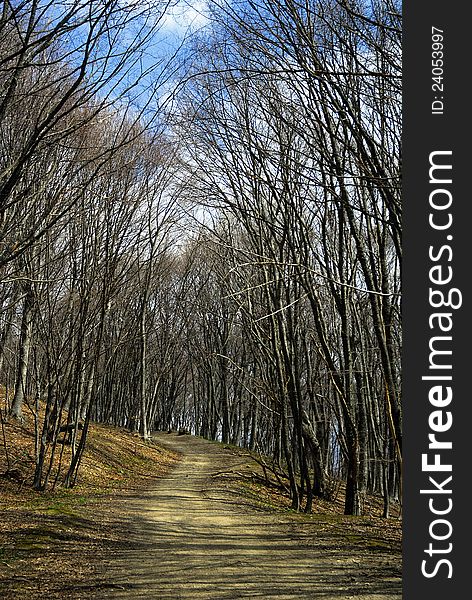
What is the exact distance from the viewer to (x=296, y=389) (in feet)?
35.5

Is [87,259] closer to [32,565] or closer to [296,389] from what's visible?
[296,389]

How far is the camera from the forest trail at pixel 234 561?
17.3ft

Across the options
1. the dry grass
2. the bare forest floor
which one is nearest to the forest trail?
the bare forest floor

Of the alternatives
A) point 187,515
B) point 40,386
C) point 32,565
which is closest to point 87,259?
point 40,386

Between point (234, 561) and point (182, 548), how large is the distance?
0.89m

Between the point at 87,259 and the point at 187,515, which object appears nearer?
the point at 187,515

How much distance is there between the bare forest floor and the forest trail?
1 centimetres

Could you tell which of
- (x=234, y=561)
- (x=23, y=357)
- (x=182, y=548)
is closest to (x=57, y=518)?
(x=182, y=548)

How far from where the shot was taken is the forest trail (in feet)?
17.3

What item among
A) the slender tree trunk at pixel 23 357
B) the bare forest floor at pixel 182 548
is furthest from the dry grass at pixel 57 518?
the slender tree trunk at pixel 23 357

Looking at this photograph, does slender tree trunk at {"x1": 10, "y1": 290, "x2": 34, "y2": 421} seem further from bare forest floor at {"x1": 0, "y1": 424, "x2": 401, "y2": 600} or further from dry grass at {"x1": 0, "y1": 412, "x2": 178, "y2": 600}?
bare forest floor at {"x1": 0, "y1": 424, "x2": 401, "y2": 600}

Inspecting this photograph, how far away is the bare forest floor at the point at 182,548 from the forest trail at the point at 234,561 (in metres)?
0.01

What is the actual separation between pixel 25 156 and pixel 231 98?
6074 mm

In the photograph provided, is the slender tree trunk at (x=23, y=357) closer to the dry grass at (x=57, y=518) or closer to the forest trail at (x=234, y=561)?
the dry grass at (x=57, y=518)
